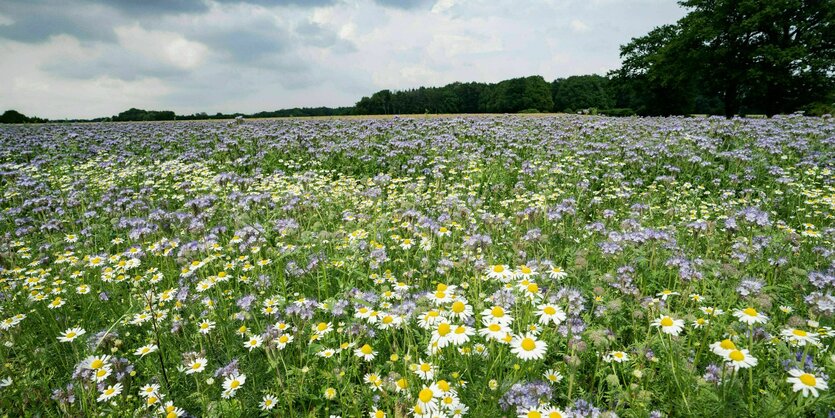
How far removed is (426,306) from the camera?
2.70m

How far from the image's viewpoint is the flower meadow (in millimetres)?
2463

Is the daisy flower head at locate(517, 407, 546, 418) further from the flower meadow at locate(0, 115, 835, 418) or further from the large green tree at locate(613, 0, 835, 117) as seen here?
the large green tree at locate(613, 0, 835, 117)

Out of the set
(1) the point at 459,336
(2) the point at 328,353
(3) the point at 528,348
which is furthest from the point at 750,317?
(2) the point at 328,353

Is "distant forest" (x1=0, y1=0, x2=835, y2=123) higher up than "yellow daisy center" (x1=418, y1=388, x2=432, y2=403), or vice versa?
"distant forest" (x1=0, y1=0, x2=835, y2=123)

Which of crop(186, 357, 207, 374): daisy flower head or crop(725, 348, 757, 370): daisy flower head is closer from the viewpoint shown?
crop(725, 348, 757, 370): daisy flower head

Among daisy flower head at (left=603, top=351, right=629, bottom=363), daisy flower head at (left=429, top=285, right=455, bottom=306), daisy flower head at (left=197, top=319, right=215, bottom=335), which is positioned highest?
daisy flower head at (left=429, top=285, right=455, bottom=306)

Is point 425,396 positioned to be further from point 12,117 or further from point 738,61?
point 12,117

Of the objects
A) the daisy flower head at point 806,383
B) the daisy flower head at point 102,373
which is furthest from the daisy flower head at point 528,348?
the daisy flower head at point 102,373

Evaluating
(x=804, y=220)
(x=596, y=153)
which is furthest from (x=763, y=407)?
(x=596, y=153)

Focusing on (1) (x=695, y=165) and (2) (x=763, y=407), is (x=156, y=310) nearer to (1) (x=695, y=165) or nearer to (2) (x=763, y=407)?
(2) (x=763, y=407)

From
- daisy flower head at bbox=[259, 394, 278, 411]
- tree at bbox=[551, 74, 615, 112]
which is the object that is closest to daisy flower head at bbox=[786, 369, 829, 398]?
daisy flower head at bbox=[259, 394, 278, 411]

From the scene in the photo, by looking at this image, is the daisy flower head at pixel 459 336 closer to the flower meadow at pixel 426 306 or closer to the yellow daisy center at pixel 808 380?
the flower meadow at pixel 426 306

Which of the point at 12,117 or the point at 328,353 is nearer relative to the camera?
the point at 328,353

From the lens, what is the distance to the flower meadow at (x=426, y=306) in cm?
246
